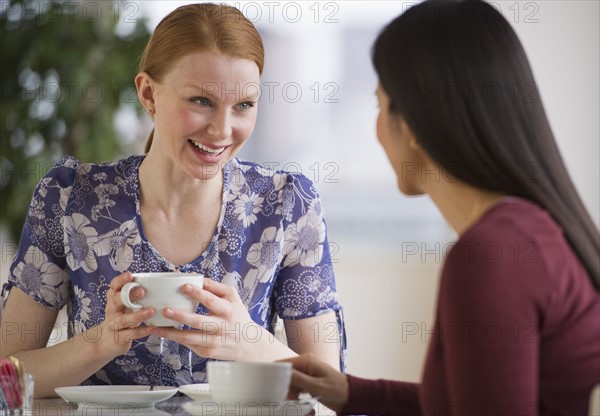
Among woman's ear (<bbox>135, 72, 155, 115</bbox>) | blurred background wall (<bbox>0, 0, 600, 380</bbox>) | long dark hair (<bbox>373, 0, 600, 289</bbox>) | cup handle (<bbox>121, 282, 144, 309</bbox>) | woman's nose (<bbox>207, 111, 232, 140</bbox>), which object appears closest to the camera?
long dark hair (<bbox>373, 0, 600, 289</bbox>)

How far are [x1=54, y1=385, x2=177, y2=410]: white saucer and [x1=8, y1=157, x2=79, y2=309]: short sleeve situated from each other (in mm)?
460

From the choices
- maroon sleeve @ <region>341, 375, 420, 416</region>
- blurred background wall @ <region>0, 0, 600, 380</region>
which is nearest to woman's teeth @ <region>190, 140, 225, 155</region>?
maroon sleeve @ <region>341, 375, 420, 416</region>

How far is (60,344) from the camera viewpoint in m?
1.81

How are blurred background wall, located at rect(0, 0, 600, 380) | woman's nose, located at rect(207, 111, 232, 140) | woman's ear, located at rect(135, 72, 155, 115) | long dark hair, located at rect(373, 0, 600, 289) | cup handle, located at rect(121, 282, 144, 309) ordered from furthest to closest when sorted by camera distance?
blurred background wall, located at rect(0, 0, 600, 380) → woman's ear, located at rect(135, 72, 155, 115) → woman's nose, located at rect(207, 111, 232, 140) → cup handle, located at rect(121, 282, 144, 309) → long dark hair, located at rect(373, 0, 600, 289)

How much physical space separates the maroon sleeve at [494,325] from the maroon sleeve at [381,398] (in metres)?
0.37

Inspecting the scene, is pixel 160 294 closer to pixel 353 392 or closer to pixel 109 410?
pixel 109 410

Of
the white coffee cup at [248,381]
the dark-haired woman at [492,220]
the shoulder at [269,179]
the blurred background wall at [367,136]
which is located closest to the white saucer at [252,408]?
the white coffee cup at [248,381]

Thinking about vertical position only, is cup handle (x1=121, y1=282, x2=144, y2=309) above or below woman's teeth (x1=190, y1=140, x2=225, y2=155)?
below

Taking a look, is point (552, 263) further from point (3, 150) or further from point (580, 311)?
point (3, 150)

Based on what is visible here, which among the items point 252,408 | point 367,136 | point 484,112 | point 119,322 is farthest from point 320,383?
point 367,136

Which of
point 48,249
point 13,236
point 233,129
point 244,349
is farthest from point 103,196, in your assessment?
point 13,236

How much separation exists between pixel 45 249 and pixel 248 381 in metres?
0.88

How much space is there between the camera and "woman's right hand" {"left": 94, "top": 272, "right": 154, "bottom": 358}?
5.15 ft

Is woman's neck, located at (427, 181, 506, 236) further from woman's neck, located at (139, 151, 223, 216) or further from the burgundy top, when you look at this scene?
woman's neck, located at (139, 151, 223, 216)
